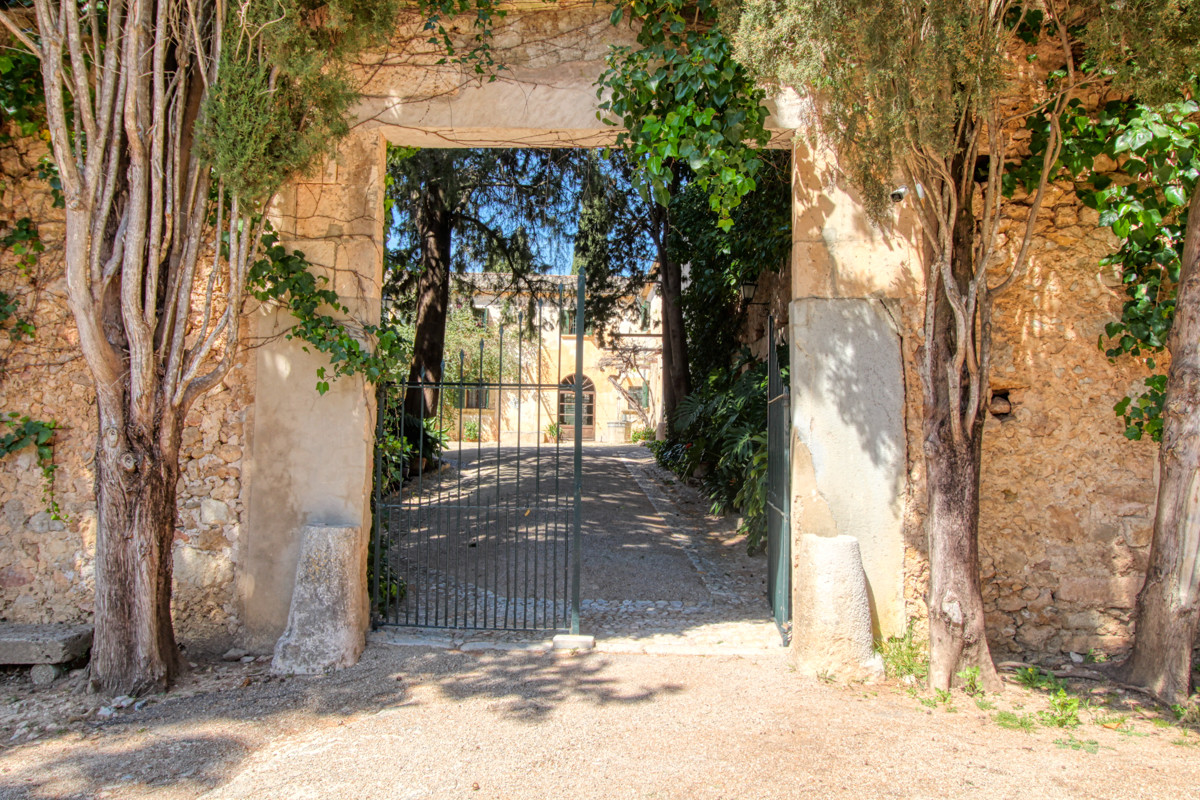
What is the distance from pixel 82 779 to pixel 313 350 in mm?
2419

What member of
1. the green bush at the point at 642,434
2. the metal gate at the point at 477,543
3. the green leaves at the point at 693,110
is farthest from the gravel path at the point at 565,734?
the green bush at the point at 642,434

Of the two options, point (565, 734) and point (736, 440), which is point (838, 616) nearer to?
point (565, 734)

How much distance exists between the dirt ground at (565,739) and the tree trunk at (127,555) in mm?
195

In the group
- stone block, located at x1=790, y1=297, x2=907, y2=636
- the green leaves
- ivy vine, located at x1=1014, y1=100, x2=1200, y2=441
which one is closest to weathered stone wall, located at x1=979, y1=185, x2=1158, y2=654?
ivy vine, located at x1=1014, y1=100, x2=1200, y2=441

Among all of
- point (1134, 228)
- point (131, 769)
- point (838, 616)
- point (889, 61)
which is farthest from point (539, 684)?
point (1134, 228)

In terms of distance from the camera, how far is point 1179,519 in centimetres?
372

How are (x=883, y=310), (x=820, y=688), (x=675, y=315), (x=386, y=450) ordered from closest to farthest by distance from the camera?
(x=820, y=688) → (x=883, y=310) → (x=386, y=450) → (x=675, y=315)

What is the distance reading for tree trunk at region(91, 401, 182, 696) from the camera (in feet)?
12.4

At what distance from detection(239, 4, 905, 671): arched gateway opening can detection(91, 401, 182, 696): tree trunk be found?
0.63m

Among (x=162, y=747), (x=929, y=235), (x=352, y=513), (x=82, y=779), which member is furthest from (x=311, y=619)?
(x=929, y=235)

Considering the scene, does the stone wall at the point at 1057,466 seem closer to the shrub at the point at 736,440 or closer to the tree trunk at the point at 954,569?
the tree trunk at the point at 954,569

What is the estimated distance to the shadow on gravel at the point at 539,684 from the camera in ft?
12.3

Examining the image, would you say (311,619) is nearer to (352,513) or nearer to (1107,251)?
(352,513)

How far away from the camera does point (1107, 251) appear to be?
4355 mm
